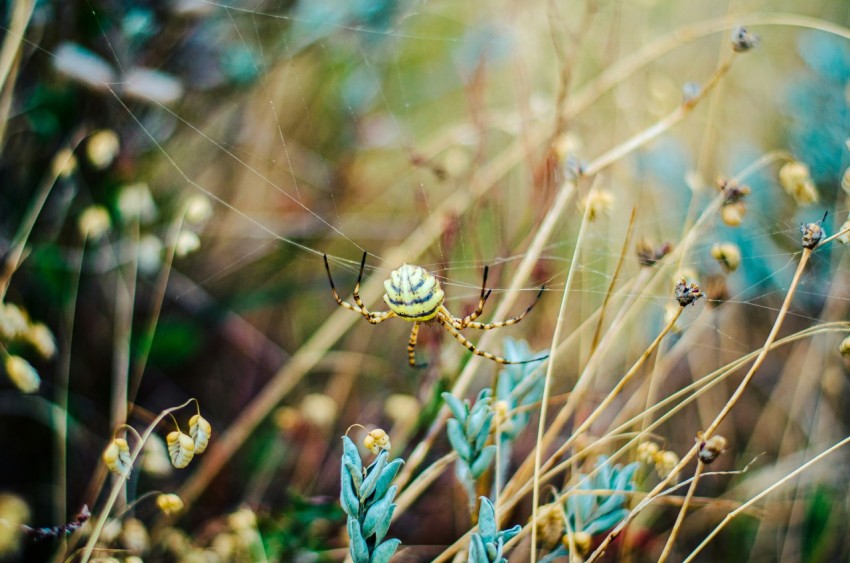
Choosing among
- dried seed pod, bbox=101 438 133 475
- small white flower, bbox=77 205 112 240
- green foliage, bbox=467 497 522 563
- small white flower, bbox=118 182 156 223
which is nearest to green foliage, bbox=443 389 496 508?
green foliage, bbox=467 497 522 563

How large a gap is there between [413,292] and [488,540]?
52 cm

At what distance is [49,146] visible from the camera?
6.12ft

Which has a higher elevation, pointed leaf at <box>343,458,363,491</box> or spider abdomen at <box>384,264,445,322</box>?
spider abdomen at <box>384,264,445,322</box>

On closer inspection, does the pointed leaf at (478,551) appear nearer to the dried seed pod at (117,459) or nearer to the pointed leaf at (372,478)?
the pointed leaf at (372,478)

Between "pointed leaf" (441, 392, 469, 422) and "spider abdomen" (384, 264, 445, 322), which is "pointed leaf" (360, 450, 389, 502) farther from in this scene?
"spider abdomen" (384, 264, 445, 322)

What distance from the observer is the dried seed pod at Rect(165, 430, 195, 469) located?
1070mm

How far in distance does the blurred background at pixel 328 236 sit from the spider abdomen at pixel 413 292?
0.79 ft

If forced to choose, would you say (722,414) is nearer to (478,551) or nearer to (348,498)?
(478,551)

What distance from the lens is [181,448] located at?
1.08 m

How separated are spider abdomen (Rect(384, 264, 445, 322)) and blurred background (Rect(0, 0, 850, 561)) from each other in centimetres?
24

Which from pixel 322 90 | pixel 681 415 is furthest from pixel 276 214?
pixel 681 415

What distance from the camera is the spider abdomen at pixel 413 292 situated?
1369mm

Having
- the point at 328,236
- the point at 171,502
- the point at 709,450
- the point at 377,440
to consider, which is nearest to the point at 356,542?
the point at 377,440

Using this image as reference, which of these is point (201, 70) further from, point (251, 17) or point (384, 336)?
point (384, 336)
